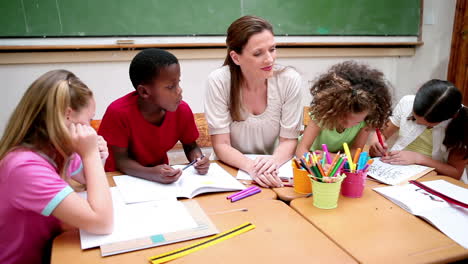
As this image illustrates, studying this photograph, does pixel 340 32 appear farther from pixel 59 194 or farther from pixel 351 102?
pixel 59 194

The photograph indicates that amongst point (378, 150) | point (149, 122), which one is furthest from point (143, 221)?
point (378, 150)

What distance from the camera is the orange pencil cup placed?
1105 millimetres

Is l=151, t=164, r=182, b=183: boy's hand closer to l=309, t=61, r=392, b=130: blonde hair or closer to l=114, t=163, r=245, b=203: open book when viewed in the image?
l=114, t=163, r=245, b=203: open book

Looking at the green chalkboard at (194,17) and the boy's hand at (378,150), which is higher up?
the green chalkboard at (194,17)

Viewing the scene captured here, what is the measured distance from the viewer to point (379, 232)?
34.8 inches

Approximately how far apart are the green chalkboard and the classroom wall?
0.15 metres

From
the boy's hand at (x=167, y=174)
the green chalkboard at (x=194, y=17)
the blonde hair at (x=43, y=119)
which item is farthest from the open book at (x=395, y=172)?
the green chalkboard at (x=194, y=17)

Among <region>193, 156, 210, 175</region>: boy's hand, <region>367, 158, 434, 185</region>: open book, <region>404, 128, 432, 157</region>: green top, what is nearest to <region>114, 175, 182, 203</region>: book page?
<region>193, 156, 210, 175</region>: boy's hand

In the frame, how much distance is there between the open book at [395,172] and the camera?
125 centimetres

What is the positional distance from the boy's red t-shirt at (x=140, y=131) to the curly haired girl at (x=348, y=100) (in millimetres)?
552

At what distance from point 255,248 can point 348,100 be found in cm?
79

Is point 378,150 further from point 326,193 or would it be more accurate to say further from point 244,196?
point 244,196

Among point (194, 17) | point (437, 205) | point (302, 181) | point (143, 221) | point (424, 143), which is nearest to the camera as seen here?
point (143, 221)

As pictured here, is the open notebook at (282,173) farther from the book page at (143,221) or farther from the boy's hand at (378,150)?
the boy's hand at (378,150)
